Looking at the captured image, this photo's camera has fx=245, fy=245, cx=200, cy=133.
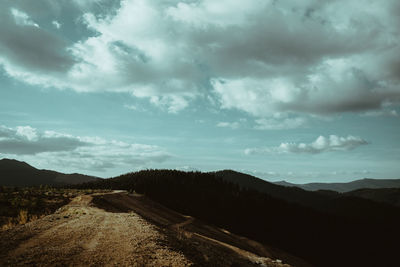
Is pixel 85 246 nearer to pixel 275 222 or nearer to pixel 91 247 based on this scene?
pixel 91 247

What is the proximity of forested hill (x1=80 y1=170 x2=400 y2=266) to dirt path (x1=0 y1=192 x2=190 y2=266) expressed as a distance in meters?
42.9

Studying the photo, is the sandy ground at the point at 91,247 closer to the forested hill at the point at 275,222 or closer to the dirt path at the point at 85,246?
the dirt path at the point at 85,246

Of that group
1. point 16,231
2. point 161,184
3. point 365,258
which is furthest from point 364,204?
point 16,231

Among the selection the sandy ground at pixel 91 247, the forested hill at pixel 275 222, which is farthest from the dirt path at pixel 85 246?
the forested hill at pixel 275 222

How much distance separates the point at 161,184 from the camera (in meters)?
78.5

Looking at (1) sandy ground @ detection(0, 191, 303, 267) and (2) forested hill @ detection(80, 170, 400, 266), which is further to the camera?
(2) forested hill @ detection(80, 170, 400, 266)

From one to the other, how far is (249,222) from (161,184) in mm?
31583

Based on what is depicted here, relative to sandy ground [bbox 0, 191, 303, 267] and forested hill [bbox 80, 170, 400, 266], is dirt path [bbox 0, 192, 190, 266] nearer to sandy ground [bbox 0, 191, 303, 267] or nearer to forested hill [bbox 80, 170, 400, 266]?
sandy ground [bbox 0, 191, 303, 267]

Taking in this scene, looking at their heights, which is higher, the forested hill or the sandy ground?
the sandy ground

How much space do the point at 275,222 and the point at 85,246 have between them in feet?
292

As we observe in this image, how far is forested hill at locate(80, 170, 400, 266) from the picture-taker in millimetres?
71600

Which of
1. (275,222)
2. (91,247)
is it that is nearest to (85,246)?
(91,247)

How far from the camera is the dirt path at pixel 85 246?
→ 9.80m

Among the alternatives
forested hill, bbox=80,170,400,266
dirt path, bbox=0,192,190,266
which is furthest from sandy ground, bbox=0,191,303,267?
forested hill, bbox=80,170,400,266
